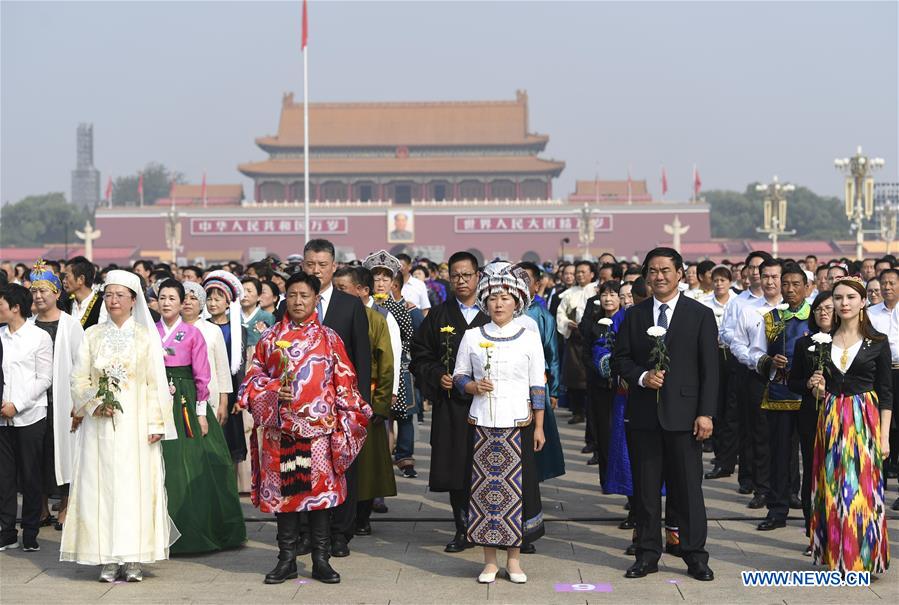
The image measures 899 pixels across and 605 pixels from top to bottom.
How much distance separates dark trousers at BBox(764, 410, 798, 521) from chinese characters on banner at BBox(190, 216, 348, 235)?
47404mm

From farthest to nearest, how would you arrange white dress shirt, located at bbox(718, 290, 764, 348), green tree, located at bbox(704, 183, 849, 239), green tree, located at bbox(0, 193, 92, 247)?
green tree, located at bbox(704, 183, 849, 239) < green tree, located at bbox(0, 193, 92, 247) < white dress shirt, located at bbox(718, 290, 764, 348)

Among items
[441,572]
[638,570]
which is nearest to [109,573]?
[441,572]

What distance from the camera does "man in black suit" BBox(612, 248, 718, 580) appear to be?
502 cm

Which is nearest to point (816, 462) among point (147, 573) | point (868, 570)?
point (868, 570)

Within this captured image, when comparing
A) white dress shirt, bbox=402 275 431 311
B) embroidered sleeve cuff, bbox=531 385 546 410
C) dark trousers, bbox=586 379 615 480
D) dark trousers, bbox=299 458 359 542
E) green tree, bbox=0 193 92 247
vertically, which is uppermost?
green tree, bbox=0 193 92 247

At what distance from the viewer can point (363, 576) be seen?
508cm

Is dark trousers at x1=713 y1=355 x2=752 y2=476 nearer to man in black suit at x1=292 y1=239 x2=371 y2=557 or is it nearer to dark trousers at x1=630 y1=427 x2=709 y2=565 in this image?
dark trousers at x1=630 y1=427 x2=709 y2=565

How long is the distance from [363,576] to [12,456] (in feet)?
6.45

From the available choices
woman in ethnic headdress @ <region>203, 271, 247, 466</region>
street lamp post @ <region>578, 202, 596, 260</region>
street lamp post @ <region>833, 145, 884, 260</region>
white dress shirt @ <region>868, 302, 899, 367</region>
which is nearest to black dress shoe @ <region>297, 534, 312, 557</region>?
woman in ethnic headdress @ <region>203, 271, 247, 466</region>

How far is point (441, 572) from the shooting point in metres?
5.16

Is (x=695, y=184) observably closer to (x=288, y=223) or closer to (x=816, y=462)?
(x=288, y=223)

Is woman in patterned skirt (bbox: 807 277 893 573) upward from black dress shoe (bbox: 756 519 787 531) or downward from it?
upward

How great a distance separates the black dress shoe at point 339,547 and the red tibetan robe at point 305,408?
1.88 ft

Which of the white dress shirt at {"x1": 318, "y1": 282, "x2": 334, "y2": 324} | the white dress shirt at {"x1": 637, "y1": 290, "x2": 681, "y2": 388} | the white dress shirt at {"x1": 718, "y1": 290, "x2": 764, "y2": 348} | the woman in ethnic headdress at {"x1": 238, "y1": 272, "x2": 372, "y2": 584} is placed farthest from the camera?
the white dress shirt at {"x1": 718, "y1": 290, "x2": 764, "y2": 348}
